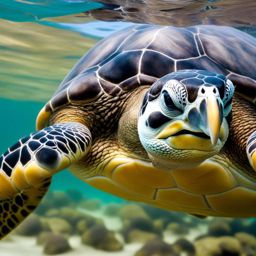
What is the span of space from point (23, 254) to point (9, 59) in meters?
10.7

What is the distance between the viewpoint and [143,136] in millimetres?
2525

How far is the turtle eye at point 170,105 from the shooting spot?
220 cm

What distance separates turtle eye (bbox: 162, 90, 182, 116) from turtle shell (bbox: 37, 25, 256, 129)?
3.97 feet

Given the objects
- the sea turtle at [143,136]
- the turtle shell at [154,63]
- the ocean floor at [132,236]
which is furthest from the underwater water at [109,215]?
the turtle shell at [154,63]

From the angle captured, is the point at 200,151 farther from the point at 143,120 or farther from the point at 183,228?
the point at 183,228

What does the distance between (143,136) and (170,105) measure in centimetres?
39

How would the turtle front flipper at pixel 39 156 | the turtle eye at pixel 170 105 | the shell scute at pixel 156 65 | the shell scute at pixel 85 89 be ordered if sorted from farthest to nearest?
the shell scute at pixel 85 89 → the shell scute at pixel 156 65 → the turtle front flipper at pixel 39 156 → the turtle eye at pixel 170 105

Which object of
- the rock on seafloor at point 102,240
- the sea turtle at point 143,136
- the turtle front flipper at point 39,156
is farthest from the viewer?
the rock on seafloor at point 102,240

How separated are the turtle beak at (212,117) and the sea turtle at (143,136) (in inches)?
8.9

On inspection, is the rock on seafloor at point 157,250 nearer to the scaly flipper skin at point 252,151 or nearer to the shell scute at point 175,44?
the shell scute at point 175,44

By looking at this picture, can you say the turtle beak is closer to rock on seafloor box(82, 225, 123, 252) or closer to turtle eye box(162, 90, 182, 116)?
turtle eye box(162, 90, 182, 116)

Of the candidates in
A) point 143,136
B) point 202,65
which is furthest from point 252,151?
point 202,65

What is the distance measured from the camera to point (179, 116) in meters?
Result: 2.21

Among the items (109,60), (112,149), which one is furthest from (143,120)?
(109,60)
